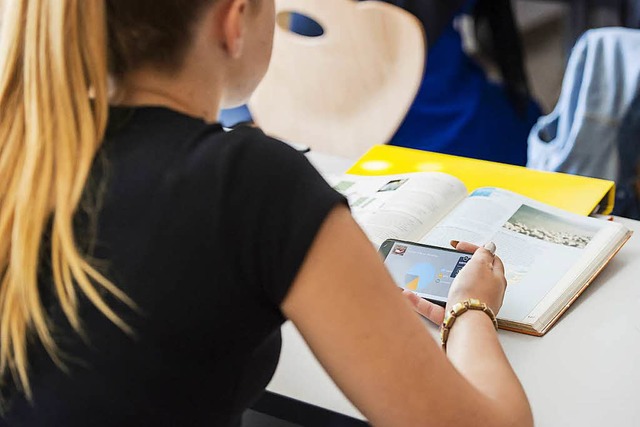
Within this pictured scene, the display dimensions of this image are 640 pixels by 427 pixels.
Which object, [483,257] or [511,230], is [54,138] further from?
[511,230]

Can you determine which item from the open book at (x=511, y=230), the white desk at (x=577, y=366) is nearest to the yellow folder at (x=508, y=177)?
the open book at (x=511, y=230)

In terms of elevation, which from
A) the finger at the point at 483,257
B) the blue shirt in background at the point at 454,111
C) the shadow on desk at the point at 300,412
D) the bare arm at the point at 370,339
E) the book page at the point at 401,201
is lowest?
the blue shirt in background at the point at 454,111

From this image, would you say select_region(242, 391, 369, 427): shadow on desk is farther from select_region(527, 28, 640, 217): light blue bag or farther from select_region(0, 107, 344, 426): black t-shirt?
select_region(527, 28, 640, 217): light blue bag

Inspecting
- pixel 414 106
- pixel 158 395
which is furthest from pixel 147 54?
pixel 414 106

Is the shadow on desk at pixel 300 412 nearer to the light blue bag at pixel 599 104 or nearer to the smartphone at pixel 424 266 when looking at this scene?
the smartphone at pixel 424 266

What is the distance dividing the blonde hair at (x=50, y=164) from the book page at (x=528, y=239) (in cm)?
48

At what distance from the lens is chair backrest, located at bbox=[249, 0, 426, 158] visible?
1760 millimetres

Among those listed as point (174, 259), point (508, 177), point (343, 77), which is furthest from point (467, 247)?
point (343, 77)

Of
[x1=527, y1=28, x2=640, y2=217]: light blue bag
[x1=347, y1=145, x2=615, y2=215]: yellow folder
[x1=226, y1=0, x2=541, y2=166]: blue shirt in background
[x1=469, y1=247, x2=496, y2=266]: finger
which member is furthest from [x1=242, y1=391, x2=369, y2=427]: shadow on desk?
[x1=226, y1=0, x2=541, y2=166]: blue shirt in background

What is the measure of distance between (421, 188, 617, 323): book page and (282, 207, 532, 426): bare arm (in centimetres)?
26

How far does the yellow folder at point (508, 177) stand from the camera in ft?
4.08

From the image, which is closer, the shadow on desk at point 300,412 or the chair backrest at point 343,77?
the shadow on desk at point 300,412

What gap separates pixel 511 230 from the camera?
1153 millimetres

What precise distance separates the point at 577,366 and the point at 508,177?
0.41 metres
